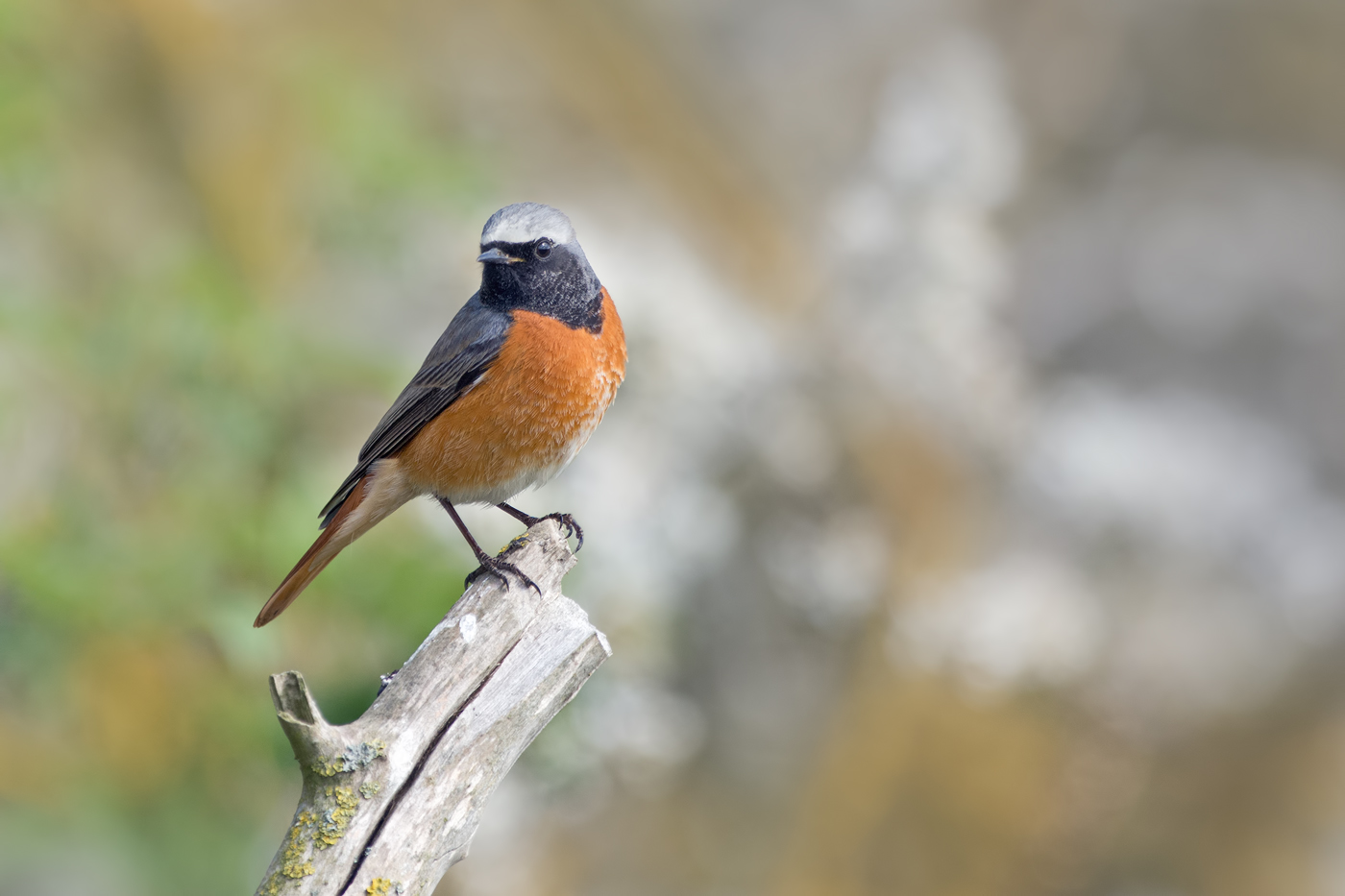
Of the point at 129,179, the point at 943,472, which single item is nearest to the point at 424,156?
the point at 129,179

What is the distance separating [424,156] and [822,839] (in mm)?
4914

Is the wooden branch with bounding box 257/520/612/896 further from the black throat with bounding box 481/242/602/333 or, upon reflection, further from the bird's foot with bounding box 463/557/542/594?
the black throat with bounding box 481/242/602/333

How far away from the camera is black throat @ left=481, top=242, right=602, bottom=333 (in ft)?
14.4

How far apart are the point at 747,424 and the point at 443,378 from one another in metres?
3.70

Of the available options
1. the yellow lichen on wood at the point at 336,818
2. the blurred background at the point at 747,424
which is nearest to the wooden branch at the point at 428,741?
the yellow lichen on wood at the point at 336,818

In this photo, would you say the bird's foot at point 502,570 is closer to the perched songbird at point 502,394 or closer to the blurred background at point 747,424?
the perched songbird at point 502,394

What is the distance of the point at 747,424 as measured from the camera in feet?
25.8

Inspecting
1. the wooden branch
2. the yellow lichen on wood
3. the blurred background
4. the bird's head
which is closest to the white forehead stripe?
the bird's head

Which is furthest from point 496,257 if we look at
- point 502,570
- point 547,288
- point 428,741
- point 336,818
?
point 336,818

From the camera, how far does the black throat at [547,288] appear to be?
439 cm

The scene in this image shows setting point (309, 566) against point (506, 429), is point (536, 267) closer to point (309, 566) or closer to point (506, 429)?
point (506, 429)

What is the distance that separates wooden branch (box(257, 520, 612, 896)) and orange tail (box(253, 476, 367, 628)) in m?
0.94

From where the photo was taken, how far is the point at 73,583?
15.2ft

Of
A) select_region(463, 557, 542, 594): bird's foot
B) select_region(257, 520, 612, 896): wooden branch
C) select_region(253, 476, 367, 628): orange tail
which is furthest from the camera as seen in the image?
select_region(253, 476, 367, 628): orange tail
